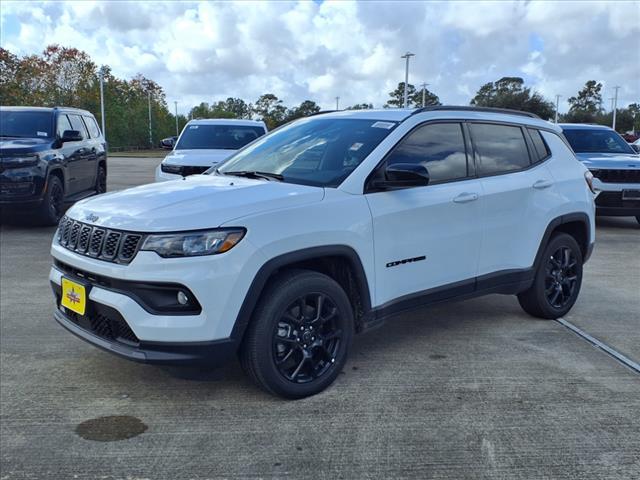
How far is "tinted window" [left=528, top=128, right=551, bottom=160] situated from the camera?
17.1 ft

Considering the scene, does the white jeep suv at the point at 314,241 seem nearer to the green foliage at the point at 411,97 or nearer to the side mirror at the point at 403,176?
the side mirror at the point at 403,176

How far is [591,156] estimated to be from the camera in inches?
428

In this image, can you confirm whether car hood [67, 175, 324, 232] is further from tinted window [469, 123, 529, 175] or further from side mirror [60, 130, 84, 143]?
side mirror [60, 130, 84, 143]

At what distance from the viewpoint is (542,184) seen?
16.5 feet

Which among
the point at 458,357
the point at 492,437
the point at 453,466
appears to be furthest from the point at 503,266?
the point at 453,466

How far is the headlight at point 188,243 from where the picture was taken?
3.19m

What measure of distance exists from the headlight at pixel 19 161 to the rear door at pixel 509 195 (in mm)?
6843

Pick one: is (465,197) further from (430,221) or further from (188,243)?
(188,243)

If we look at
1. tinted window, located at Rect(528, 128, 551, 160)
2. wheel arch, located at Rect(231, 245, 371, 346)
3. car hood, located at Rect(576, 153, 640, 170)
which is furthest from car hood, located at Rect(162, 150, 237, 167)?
car hood, located at Rect(576, 153, 640, 170)

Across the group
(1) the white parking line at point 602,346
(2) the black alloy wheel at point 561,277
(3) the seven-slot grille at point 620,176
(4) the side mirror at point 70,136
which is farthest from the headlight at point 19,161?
(3) the seven-slot grille at point 620,176

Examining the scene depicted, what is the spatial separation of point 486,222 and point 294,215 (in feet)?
5.72

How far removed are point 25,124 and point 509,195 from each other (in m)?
8.07

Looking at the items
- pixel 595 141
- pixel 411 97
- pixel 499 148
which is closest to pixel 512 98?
pixel 411 97

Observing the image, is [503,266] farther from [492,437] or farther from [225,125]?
[225,125]
